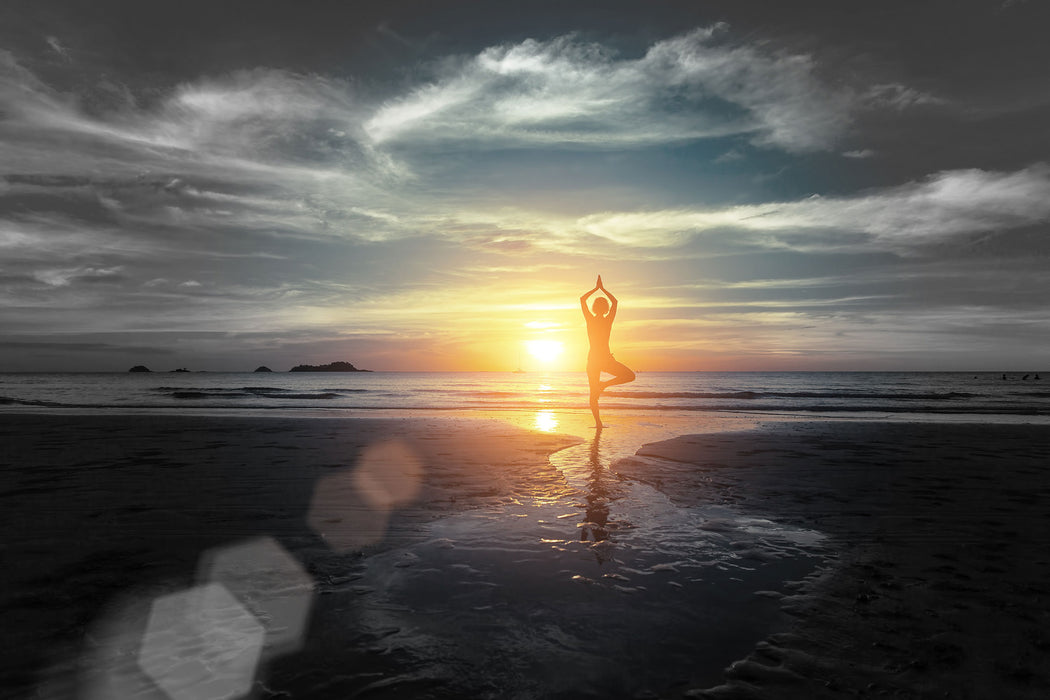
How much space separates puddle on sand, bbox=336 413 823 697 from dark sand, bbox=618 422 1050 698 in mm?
339

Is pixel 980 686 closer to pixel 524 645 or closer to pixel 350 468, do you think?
pixel 524 645

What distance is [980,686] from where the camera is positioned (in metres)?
3.21

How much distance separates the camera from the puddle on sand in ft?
11.2

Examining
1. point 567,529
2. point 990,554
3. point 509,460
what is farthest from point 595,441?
point 990,554

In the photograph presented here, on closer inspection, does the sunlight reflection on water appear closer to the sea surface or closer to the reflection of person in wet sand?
the reflection of person in wet sand

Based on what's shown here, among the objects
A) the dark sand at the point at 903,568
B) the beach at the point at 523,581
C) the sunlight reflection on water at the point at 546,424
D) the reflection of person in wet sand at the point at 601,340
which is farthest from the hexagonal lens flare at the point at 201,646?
the sunlight reflection on water at the point at 546,424

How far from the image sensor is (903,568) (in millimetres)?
5297

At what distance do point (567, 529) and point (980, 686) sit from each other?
4.02 m

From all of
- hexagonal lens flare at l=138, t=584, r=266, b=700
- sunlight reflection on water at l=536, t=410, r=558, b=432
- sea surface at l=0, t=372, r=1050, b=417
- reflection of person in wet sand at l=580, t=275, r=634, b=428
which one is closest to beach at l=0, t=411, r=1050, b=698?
hexagonal lens flare at l=138, t=584, r=266, b=700

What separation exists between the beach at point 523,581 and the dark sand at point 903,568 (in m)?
0.03

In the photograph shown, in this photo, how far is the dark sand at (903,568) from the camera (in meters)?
3.33

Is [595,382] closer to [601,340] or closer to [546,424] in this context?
[601,340]

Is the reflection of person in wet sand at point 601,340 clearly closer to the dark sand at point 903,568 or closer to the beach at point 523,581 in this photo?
the dark sand at point 903,568

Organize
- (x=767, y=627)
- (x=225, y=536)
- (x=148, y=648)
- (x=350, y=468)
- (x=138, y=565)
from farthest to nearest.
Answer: (x=350, y=468)
(x=225, y=536)
(x=138, y=565)
(x=767, y=627)
(x=148, y=648)
